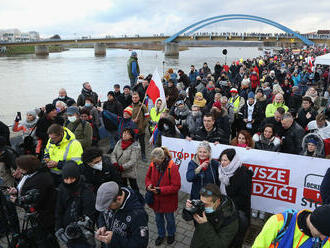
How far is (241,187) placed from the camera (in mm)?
3080

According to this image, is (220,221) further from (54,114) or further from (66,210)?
(54,114)

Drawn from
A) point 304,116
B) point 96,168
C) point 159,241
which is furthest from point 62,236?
point 304,116

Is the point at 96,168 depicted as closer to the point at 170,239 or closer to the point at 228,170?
the point at 170,239

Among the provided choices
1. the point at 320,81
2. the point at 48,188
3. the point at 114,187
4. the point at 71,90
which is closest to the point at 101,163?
the point at 48,188

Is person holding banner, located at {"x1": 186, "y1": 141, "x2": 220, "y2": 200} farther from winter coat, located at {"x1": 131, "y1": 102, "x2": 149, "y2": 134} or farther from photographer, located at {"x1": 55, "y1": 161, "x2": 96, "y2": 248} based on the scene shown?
winter coat, located at {"x1": 131, "y1": 102, "x2": 149, "y2": 134}

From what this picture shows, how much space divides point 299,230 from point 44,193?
7.94ft

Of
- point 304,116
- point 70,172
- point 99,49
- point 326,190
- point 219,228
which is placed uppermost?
point 99,49

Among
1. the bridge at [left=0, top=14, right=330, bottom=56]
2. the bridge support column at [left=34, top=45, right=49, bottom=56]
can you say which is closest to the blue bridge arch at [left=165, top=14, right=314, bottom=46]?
the bridge at [left=0, top=14, right=330, bottom=56]

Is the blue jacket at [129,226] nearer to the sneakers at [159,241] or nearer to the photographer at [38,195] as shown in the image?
the photographer at [38,195]

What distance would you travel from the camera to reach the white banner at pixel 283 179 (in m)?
3.52

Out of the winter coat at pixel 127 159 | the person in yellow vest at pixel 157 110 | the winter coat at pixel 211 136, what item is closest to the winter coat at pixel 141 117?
the person in yellow vest at pixel 157 110

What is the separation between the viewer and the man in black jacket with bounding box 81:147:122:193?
3.06 meters

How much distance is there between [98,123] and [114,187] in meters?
4.40

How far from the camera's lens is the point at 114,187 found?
2.10 metres
